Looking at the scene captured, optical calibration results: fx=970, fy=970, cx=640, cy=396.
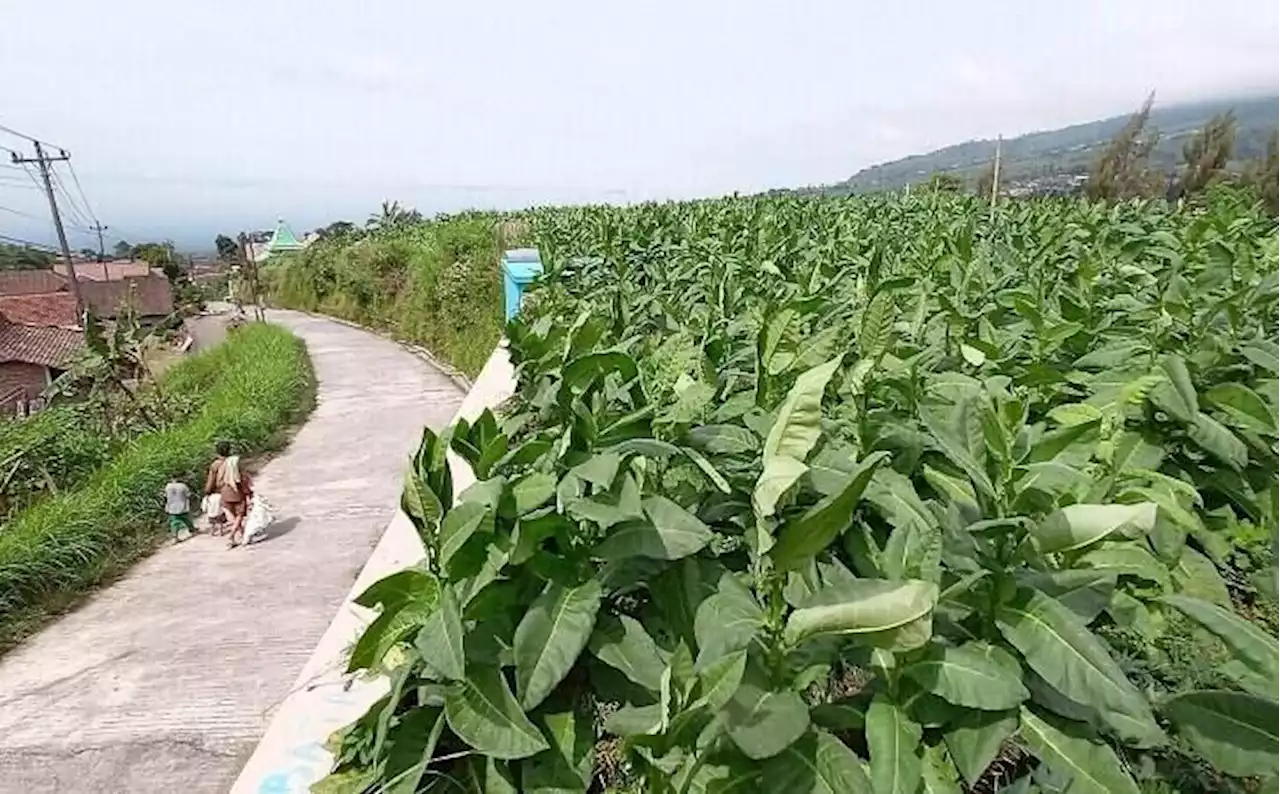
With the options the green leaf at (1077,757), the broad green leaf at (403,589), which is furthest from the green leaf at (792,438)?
the broad green leaf at (403,589)

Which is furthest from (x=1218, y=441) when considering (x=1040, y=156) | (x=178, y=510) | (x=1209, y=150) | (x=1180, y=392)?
(x=1040, y=156)

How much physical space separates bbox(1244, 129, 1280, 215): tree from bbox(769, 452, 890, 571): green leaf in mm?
19557

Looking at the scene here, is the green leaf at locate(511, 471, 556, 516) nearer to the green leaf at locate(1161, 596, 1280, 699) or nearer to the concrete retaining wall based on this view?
the concrete retaining wall

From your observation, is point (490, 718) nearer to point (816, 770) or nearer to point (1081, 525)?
point (816, 770)

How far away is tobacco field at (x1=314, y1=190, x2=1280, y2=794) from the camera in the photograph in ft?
4.34

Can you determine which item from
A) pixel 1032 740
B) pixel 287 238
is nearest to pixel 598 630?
pixel 1032 740

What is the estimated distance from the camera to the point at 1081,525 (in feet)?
4.46

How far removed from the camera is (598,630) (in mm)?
1591

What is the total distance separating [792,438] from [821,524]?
166mm

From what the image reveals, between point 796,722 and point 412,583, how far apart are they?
666mm

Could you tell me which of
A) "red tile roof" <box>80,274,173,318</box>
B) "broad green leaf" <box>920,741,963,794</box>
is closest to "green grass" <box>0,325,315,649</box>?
"broad green leaf" <box>920,741,963,794</box>

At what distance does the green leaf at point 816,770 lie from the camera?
4.39 feet

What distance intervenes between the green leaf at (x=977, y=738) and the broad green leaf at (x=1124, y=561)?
12.6 inches

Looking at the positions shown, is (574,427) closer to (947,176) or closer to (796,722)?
(796,722)
